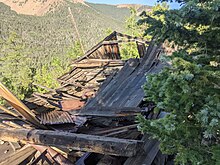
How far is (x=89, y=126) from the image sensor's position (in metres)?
5.36

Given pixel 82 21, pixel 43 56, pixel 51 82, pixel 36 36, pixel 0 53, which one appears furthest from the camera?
pixel 82 21

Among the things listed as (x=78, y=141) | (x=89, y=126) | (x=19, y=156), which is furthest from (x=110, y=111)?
(x=19, y=156)

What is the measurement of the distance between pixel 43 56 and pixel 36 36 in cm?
1557

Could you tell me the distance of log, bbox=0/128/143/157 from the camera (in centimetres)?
369

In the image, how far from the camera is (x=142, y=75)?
22.4 feet

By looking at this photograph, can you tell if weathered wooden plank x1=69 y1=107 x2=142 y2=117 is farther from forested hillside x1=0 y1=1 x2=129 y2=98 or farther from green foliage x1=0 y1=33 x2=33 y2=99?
forested hillside x1=0 y1=1 x2=129 y2=98

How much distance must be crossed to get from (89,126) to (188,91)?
3371 millimetres

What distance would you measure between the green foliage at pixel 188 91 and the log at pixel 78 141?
89 cm

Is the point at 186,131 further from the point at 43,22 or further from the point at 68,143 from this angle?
the point at 43,22

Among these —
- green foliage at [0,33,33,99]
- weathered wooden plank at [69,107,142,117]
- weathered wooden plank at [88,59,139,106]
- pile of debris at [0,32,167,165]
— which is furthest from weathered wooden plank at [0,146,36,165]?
green foliage at [0,33,33,99]

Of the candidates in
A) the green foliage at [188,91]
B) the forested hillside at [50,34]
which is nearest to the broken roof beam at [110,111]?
the green foliage at [188,91]

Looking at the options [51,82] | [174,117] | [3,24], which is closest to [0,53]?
[51,82]

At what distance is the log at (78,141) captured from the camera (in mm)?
→ 3690

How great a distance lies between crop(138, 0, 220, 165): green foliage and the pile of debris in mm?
Result: 1108
